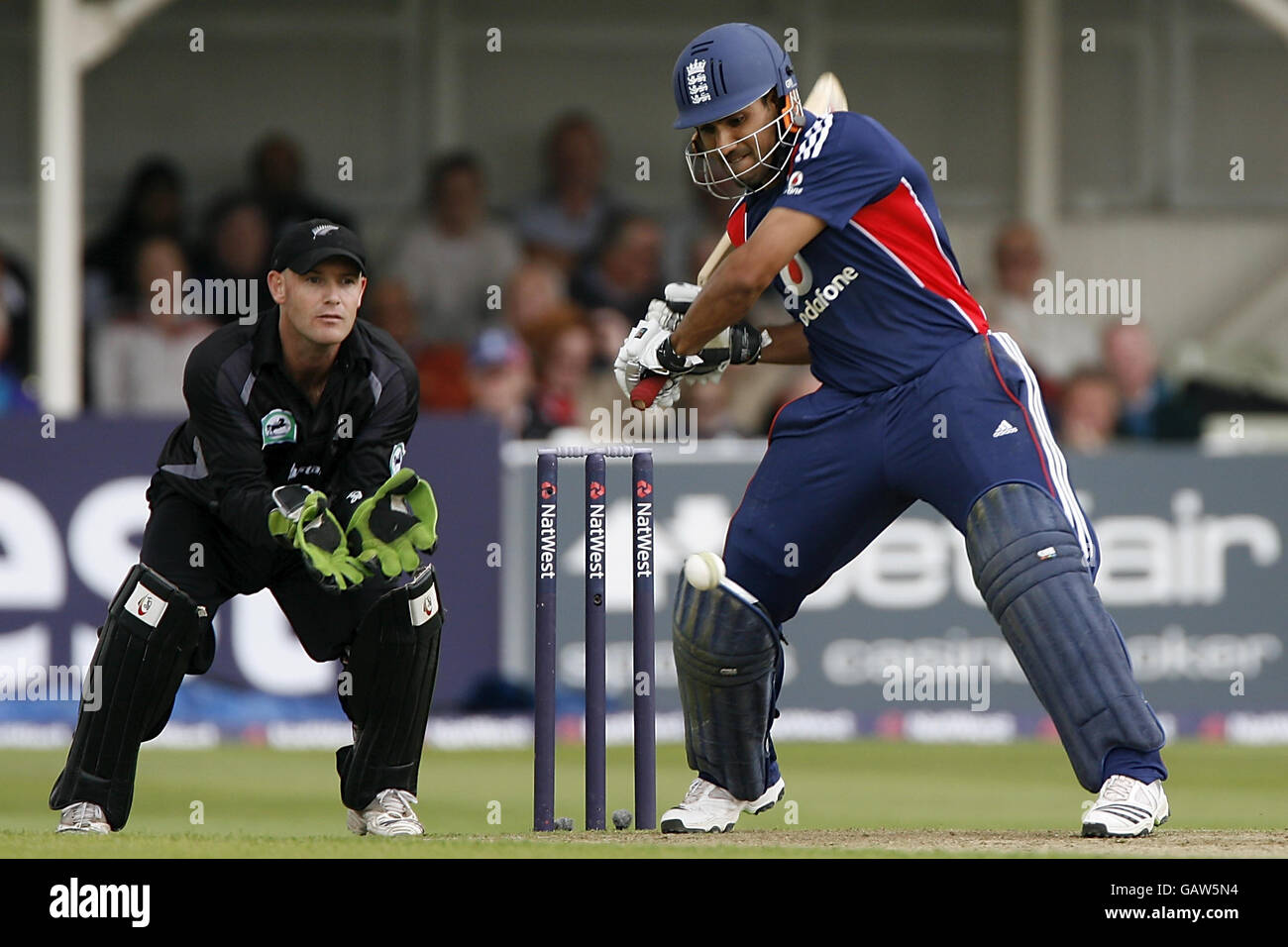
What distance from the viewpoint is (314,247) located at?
229 inches

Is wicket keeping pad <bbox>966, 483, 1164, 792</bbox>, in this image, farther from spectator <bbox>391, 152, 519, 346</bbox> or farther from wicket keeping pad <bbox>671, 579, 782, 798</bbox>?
spectator <bbox>391, 152, 519, 346</bbox>

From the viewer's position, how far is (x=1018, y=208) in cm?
1451

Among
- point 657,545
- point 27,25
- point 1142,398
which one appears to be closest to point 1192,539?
point 1142,398

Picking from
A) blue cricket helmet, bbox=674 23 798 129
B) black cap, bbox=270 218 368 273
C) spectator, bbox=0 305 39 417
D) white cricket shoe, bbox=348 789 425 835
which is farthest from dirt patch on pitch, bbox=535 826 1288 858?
spectator, bbox=0 305 39 417

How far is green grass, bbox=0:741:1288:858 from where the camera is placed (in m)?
5.29

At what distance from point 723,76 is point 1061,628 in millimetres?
1640

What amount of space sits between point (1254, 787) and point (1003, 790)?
0.96m

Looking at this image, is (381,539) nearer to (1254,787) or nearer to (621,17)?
(1254,787)

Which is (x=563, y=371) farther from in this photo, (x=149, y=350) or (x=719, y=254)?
(x=719, y=254)

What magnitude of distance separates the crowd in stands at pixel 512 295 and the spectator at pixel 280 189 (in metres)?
0.01

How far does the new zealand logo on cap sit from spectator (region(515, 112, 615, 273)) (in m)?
7.00

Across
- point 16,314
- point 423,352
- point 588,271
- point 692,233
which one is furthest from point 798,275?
point 16,314

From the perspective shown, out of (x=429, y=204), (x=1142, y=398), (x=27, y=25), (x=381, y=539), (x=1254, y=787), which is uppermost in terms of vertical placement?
(x=27, y=25)

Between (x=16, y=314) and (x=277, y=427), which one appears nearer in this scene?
(x=277, y=427)
